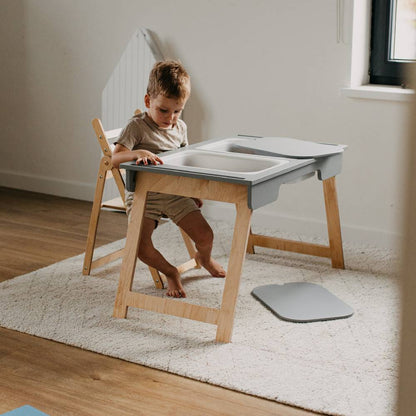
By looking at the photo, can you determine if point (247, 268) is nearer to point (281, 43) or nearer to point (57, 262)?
point (57, 262)

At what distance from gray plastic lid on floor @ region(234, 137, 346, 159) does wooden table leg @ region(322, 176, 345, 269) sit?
0.60ft

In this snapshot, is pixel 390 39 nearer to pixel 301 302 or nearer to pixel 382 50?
pixel 382 50

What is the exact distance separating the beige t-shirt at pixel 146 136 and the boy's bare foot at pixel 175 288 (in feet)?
1.47

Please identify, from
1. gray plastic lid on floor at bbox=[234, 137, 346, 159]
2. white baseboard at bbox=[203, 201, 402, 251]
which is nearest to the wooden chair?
gray plastic lid on floor at bbox=[234, 137, 346, 159]

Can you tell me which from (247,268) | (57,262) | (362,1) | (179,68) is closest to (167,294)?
(247,268)

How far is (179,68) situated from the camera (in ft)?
6.95

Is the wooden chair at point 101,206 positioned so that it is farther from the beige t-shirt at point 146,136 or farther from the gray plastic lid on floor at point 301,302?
the gray plastic lid on floor at point 301,302

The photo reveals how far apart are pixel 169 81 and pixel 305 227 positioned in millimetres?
1249

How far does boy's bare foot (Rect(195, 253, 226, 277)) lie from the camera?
2.39 meters

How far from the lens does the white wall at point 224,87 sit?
9.36ft

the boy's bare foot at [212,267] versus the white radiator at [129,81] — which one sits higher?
the white radiator at [129,81]

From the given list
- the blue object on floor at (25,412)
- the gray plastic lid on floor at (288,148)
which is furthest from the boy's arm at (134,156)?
the blue object on floor at (25,412)

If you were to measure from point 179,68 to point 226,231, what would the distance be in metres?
1.14

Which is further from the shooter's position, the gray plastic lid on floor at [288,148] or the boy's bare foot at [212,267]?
the boy's bare foot at [212,267]
